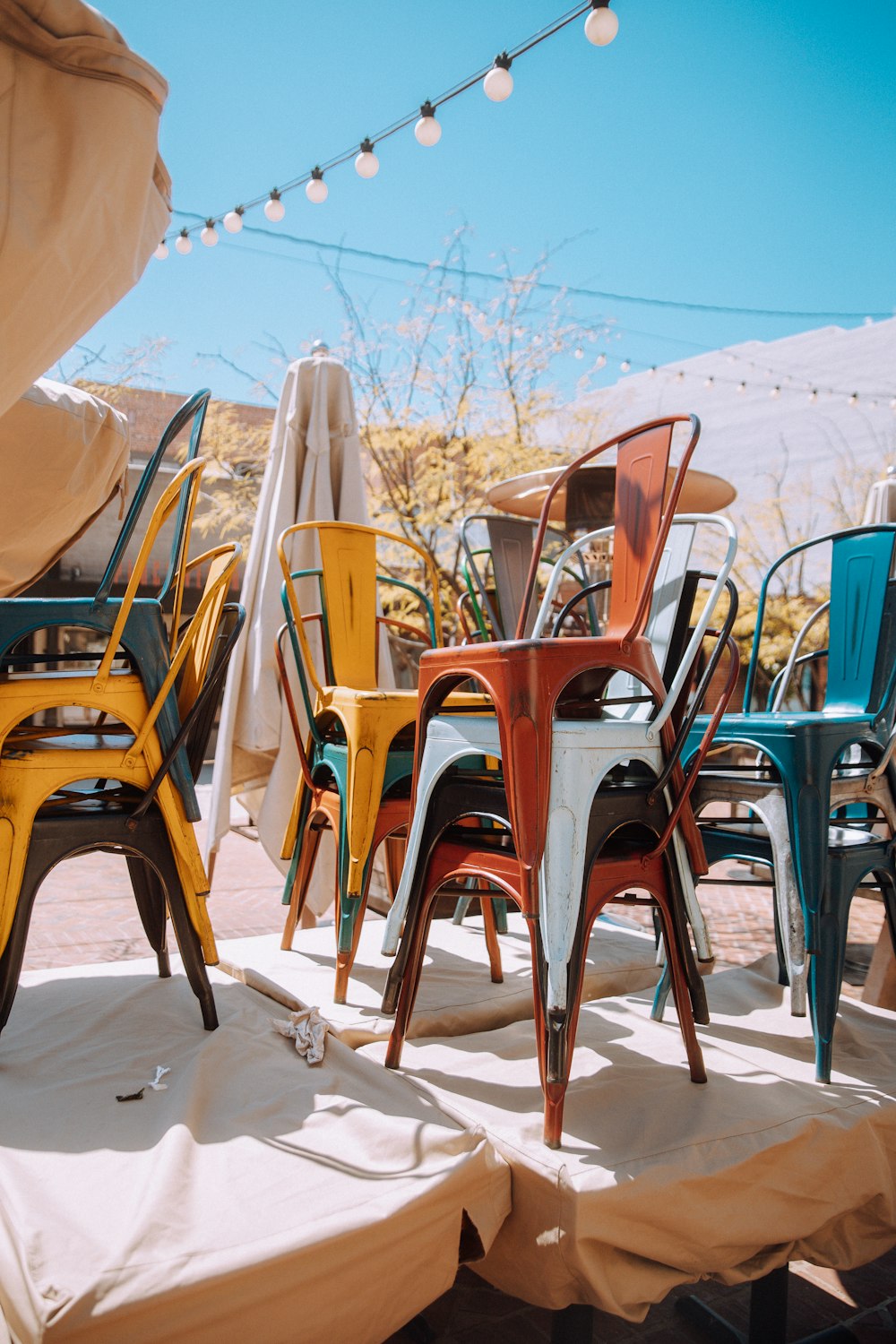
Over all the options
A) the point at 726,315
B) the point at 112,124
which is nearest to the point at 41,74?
the point at 112,124

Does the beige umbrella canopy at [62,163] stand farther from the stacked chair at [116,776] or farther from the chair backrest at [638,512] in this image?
the chair backrest at [638,512]

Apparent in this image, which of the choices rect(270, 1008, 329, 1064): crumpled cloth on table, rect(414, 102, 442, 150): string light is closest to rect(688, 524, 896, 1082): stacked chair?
rect(270, 1008, 329, 1064): crumpled cloth on table

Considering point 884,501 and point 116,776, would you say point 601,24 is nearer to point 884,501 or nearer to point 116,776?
point 884,501

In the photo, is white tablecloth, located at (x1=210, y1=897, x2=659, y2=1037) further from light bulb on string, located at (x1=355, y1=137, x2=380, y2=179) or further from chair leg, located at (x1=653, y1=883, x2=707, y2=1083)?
light bulb on string, located at (x1=355, y1=137, x2=380, y2=179)

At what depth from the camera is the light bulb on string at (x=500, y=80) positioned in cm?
424

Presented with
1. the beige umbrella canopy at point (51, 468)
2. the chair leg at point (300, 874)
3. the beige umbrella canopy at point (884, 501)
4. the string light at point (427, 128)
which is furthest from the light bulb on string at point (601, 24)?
the chair leg at point (300, 874)

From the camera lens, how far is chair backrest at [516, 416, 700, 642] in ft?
5.20

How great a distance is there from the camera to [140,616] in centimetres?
180

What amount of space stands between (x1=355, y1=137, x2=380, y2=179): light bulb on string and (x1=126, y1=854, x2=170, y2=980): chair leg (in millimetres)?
4315

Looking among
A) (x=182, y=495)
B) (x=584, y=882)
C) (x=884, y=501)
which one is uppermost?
(x=884, y=501)

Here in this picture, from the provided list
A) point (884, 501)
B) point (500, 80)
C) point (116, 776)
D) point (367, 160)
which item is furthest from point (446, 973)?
point (367, 160)

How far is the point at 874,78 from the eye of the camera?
11.0m

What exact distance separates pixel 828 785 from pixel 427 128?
437 centimetres

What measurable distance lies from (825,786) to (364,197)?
7.99 meters
